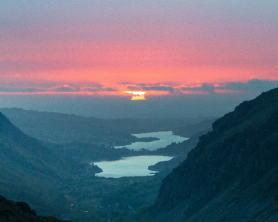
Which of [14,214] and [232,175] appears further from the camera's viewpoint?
[232,175]

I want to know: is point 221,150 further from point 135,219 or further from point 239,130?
point 135,219

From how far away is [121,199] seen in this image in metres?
169

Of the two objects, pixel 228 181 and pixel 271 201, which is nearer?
pixel 271 201

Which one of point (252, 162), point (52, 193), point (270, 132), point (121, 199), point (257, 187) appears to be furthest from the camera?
→ point (52, 193)

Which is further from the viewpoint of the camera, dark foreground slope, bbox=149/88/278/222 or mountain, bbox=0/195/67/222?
dark foreground slope, bbox=149/88/278/222

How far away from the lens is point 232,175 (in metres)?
100

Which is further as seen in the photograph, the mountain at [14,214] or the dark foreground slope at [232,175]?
the dark foreground slope at [232,175]

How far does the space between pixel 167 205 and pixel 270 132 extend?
3876cm

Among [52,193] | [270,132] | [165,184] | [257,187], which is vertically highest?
[270,132]

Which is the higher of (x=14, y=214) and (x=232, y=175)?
(x=14, y=214)

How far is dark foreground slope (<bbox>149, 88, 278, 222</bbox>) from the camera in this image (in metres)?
78.6

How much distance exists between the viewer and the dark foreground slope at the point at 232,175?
7856cm

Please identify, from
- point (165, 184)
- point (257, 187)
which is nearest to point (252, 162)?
point (257, 187)

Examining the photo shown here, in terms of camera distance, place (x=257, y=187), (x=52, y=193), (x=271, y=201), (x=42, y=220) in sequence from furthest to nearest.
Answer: (x=52, y=193) → (x=257, y=187) → (x=271, y=201) → (x=42, y=220)
